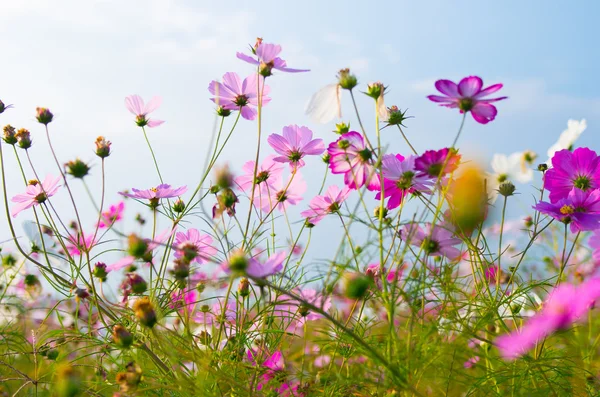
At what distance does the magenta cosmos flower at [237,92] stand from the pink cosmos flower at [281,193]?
0.15m

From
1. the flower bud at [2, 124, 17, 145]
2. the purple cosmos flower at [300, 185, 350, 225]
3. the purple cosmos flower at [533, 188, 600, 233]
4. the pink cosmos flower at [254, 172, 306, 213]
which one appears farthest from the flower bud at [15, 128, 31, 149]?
the purple cosmos flower at [533, 188, 600, 233]

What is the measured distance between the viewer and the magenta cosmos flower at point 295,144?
3.27ft

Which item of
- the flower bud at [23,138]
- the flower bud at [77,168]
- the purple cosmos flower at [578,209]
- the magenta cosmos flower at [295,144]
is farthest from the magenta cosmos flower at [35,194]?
the purple cosmos flower at [578,209]

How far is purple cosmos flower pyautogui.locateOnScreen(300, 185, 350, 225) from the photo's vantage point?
0.98m

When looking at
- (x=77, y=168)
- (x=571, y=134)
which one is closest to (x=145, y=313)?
(x=77, y=168)

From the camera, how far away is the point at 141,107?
1.19m

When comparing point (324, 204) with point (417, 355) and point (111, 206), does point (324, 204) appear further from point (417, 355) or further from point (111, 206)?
point (111, 206)

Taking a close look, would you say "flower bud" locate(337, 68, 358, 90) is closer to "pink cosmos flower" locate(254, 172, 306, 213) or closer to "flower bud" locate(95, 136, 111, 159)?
"pink cosmos flower" locate(254, 172, 306, 213)

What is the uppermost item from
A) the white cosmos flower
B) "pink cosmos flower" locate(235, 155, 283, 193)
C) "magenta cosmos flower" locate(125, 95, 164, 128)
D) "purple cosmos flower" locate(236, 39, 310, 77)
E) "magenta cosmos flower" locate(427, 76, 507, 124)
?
the white cosmos flower

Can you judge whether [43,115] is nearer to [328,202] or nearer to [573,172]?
[328,202]

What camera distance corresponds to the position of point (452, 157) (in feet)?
2.39

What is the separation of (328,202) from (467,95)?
13.1 inches

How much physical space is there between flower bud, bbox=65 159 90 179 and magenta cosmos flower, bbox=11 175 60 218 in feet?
1.02

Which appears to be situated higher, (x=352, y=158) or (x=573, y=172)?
(x=573, y=172)
